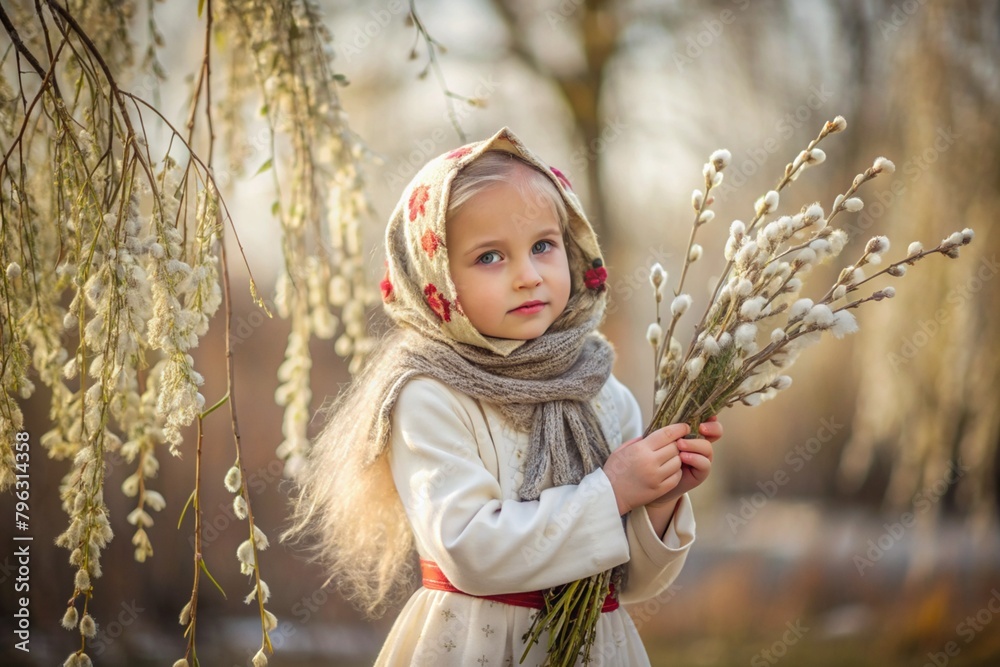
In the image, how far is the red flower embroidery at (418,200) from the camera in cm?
149

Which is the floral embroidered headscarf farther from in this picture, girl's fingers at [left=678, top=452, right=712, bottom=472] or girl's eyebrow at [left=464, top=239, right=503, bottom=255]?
girl's fingers at [left=678, top=452, right=712, bottom=472]

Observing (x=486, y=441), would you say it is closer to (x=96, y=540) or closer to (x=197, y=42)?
(x=96, y=540)

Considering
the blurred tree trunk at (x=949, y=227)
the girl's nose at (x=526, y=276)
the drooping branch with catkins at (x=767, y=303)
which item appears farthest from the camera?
the blurred tree trunk at (x=949, y=227)

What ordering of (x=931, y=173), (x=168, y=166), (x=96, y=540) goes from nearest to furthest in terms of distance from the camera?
A: (x=96, y=540), (x=168, y=166), (x=931, y=173)

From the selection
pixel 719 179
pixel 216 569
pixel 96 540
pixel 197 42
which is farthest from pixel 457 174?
pixel 216 569

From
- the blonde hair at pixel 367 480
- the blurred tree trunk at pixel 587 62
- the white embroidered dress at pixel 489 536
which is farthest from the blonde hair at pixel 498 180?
the blurred tree trunk at pixel 587 62

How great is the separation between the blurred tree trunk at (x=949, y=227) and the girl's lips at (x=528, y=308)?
6.61 feet

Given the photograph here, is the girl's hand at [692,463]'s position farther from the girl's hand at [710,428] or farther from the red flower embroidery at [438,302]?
the red flower embroidery at [438,302]

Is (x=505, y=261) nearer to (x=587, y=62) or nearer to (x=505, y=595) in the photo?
(x=505, y=595)

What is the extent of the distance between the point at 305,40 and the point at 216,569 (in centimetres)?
296

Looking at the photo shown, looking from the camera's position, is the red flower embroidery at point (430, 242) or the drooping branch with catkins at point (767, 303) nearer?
the drooping branch with catkins at point (767, 303)

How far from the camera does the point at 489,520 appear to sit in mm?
1351

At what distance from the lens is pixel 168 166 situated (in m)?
1.33

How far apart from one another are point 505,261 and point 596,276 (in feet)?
0.69
